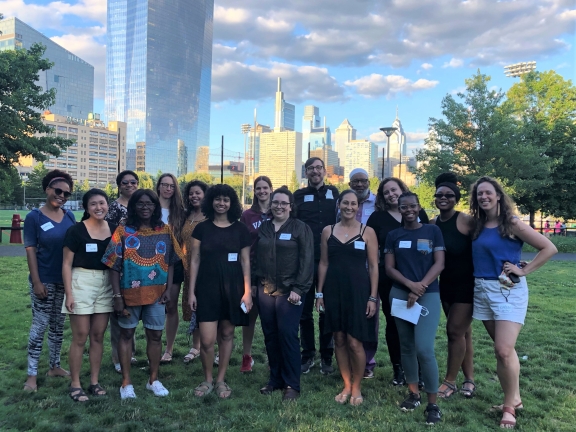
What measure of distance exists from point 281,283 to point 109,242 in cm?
172

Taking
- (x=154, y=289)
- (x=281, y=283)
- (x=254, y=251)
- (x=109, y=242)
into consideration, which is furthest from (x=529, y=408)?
(x=109, y=242)

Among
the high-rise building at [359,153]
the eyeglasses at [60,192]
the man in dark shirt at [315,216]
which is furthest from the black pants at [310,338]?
the high-rise building at [359,153]

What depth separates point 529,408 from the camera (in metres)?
4.02

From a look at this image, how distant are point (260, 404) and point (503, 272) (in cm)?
253

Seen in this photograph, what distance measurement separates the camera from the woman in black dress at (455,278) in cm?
405

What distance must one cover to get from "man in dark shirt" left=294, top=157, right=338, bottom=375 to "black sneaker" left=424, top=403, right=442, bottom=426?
144 cm

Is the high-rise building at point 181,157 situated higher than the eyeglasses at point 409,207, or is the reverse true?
the high-rise building at point 181,157

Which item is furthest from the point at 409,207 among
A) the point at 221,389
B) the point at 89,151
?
the point at 89,151

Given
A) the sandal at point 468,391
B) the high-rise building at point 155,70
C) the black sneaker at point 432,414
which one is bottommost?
the sandal at point 468,391

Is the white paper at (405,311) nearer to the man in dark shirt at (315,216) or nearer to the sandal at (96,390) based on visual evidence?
the man in dark shirt at (315,216)

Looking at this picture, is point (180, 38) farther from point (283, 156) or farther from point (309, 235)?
point (309, 235)

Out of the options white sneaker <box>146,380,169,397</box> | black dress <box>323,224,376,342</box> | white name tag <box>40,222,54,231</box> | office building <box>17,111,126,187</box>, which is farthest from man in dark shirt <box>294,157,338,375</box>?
office building <box>17,111,126,187</box>

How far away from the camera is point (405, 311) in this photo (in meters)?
3.92

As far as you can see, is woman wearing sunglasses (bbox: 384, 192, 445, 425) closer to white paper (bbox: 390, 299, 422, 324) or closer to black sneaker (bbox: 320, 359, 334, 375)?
white paper (bbox: 390, 299, 422, 324)
